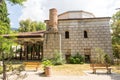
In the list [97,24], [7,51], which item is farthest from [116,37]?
[7,51]

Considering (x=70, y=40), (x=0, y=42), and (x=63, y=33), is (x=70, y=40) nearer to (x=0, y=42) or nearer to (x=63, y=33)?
(x=63, y=33)

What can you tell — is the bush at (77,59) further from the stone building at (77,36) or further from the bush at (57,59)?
the bush at (57,59)

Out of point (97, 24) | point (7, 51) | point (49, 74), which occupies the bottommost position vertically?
point (49, 74)

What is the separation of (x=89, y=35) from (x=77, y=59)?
3883 mm

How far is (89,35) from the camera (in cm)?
2506

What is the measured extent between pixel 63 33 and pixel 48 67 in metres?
11.4

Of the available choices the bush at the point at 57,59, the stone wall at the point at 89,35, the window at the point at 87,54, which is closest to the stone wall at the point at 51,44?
the stone wall at the point at 89,35

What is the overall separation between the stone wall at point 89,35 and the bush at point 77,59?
67 cm

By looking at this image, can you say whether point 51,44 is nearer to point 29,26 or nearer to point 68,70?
point 68,70

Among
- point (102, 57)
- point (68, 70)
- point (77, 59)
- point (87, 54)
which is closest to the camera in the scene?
point (68, 70)

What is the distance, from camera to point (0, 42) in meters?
6.71

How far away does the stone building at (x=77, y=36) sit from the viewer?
81.1 feet

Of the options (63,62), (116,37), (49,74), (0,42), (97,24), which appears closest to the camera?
(0,42)

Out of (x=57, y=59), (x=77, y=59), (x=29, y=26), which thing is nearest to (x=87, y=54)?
(x=77, y=59)
